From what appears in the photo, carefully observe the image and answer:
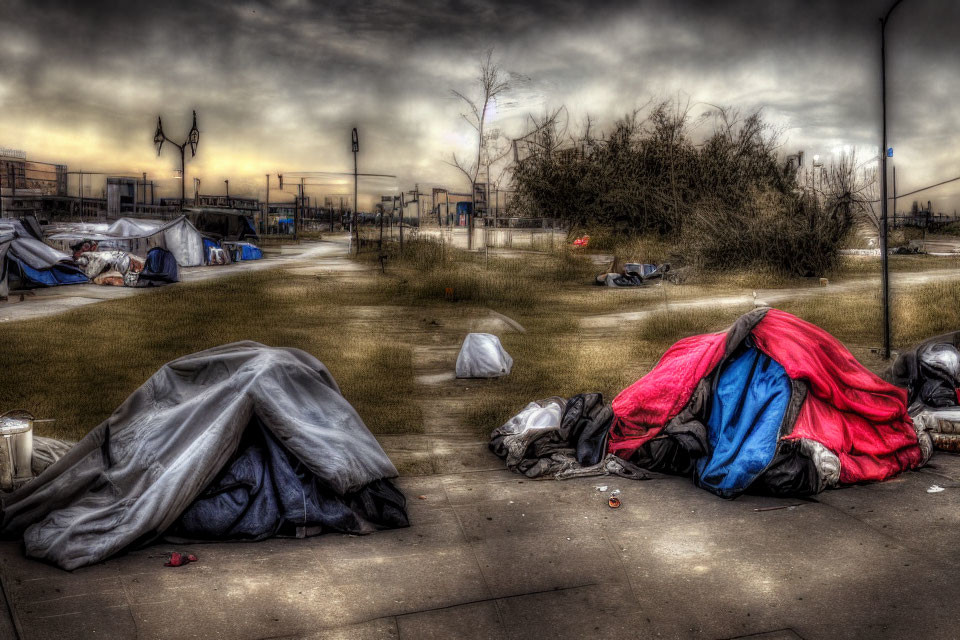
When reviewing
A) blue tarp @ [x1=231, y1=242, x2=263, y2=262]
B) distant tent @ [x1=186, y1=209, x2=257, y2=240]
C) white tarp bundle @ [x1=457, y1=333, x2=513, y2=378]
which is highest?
distant tent @ [x1=186, y1=209, x2=257, y2=240]

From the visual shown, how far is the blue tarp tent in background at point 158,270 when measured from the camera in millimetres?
20938

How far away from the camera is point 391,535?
16.4 feet

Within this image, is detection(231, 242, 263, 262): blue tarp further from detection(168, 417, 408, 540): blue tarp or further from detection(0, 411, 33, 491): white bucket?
detection(168, 417, 408, 540): blue tarp

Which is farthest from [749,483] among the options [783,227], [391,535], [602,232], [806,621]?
[602,232]

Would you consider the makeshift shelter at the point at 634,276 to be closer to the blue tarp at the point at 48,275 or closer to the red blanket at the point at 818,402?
the blue tarp at the point at 48,275

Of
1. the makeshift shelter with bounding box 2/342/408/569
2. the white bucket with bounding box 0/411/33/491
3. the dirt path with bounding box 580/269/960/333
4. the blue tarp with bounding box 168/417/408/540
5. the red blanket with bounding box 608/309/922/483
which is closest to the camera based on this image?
the makeshift shelter with bounding box 2/342/408/569

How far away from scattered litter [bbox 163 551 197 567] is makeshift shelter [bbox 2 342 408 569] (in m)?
0.25

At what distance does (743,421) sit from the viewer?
6.07 meters

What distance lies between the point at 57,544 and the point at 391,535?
76.2 inches

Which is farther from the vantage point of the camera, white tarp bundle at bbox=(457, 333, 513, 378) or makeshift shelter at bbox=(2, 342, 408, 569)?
white tarp bundle at bbox=(457, 333, 513, 378)

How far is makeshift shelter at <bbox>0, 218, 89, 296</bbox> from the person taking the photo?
18.8 meters

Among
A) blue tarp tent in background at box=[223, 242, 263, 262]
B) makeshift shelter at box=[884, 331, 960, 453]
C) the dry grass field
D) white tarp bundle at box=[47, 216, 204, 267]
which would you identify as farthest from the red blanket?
blue tarp tent in background at box=[223, 242, 263, 262]

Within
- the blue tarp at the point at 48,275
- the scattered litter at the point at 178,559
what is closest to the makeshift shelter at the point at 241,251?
the blue tarp at the point at 48,275

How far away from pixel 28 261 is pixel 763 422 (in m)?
18.8
